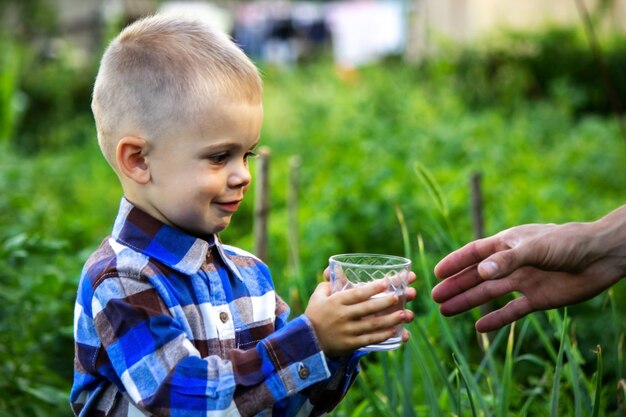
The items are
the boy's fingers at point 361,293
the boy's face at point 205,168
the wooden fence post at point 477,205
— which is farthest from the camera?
the wooden fence post at point 477,205

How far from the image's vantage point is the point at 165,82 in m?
1.86

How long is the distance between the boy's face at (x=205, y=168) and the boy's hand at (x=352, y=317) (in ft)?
0.89

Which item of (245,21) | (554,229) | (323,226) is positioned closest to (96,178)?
(323,226)

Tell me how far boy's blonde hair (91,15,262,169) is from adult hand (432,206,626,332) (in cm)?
66

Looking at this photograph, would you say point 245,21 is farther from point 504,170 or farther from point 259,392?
point 259,392

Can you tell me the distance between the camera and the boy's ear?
187 centimetres

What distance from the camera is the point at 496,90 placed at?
36.7 feet

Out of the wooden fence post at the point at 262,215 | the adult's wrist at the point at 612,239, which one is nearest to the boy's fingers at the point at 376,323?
the adult's wrist at the point at 612,239

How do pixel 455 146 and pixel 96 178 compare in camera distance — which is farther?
pixel 96 178

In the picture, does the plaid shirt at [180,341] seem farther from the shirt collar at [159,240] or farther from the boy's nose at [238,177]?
the boy's nose at [238,177]

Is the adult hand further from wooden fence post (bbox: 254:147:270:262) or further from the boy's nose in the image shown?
wooden fence post (bbox: 254:147:270:262)

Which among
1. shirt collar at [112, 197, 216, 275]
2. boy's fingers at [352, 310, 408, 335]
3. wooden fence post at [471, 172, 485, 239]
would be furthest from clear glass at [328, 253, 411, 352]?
wooden fence post at [471, 172, 485, 239]

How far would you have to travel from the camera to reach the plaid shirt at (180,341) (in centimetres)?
173

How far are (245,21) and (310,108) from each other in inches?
1106
